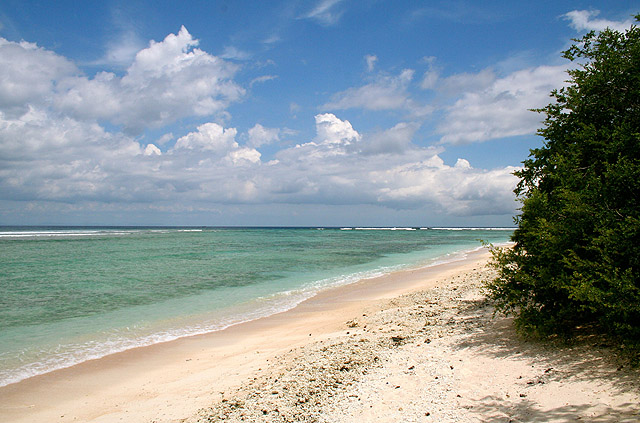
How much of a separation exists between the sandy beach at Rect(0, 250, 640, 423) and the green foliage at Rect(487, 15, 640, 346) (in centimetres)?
83

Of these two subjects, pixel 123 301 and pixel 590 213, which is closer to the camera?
pixel 590 213

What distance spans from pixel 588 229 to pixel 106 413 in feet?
29.6

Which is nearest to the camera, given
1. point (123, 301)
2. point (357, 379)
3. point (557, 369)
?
point (557, 369)

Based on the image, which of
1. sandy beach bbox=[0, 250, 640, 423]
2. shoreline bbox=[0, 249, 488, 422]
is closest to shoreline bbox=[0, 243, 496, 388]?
shoreline bbox=[0, 249, 488, 422]

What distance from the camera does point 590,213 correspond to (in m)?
5.97

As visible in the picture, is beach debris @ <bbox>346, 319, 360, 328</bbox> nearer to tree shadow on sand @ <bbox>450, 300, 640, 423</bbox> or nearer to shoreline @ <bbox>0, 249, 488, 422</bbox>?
shoreline @ <bbox>0, 249, 488, 422</bbox>

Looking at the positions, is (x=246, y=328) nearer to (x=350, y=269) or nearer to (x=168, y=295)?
(x=168, y=295)

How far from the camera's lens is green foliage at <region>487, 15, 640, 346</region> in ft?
17.8

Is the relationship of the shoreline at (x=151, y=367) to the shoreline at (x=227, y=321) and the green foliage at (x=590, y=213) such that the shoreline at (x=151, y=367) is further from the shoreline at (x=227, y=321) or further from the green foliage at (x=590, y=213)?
the green foliage at (x=590, y=213)

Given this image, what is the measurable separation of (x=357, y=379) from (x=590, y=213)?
476 cm

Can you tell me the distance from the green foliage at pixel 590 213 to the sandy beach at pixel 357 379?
0.83 m

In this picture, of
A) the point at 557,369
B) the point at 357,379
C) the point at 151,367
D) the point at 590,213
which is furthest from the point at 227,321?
the point at 590,213

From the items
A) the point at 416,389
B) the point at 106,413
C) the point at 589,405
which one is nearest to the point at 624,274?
the point at 589,405

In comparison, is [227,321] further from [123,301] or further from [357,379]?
[357,379]
